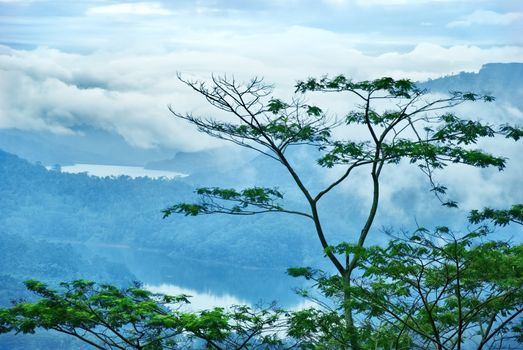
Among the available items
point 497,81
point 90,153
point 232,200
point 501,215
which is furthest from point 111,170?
point 501,215

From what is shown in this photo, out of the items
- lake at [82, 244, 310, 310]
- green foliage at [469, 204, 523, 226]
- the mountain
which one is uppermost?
the mountain

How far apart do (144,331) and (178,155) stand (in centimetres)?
8594

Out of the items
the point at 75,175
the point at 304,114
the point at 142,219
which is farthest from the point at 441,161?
the point at 75,175

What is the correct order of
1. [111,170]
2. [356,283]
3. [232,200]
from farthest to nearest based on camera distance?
[111,170], [232,200], [356,283]

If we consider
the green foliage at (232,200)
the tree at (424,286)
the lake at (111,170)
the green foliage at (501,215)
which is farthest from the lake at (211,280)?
the tree at (424,286)

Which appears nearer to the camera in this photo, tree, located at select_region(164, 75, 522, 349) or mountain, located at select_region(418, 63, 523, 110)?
tree, located at select_region(164, 75, 522, 349)

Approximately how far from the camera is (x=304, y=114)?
5648 mm

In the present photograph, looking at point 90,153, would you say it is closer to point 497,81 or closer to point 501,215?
point 497,81

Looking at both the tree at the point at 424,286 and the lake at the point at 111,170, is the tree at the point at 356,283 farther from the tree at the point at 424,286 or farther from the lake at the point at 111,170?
the lake at the point at 111,170

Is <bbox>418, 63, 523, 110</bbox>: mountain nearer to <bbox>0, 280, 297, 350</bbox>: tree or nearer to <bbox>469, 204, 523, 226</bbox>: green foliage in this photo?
<bbox>469, 204, 523, 226</bbox>: green foliage

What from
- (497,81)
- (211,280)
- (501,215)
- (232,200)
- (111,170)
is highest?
(497,81)

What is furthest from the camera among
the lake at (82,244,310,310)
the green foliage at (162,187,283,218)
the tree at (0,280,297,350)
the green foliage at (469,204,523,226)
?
the lake at (82,244,310,310)

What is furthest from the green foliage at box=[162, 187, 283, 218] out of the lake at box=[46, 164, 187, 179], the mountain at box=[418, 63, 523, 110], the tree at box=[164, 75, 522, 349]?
the lake at box=[46, 164, 187, 179]

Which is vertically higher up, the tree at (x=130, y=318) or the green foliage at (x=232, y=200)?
the green foliage at (x=232, y=200)
